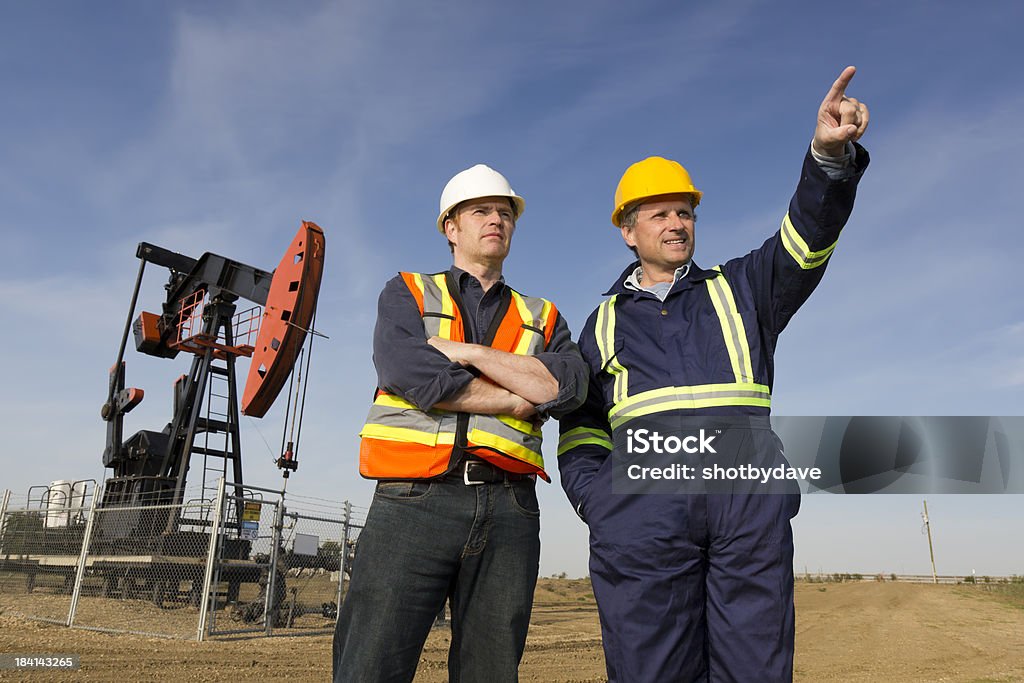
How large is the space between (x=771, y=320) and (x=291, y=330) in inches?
427

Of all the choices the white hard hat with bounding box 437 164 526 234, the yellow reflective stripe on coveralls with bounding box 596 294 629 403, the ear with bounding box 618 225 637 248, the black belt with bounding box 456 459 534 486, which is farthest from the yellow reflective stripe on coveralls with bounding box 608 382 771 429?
the white hard hat with bounding box 437 164 526 234

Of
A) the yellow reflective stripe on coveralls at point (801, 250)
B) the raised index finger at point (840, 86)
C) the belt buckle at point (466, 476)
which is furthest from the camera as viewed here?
the belt buckle at point (466, 476)

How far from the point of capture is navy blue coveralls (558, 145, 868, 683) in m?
2.24

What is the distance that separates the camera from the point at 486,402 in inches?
103

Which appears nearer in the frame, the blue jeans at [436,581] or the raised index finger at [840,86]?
the raised index finger at [840,86]

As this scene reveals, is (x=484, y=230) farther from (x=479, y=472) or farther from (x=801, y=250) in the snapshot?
(x=801, y=250)

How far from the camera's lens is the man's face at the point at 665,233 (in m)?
2.83

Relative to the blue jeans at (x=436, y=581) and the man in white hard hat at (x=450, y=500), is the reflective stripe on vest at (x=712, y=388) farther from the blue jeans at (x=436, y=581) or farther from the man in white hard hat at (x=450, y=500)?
the blue jeans at (x=436, y=581)

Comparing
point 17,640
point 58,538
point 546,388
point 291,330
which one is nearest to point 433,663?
point 17,640

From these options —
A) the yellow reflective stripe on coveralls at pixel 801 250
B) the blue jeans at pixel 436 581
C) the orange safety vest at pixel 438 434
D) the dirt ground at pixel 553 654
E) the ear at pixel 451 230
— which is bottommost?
the dirt ground at pixel 553 654

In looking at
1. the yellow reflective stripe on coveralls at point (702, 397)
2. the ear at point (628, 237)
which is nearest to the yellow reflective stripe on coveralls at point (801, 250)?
the yellow reflective stripe on coveralls at point (702, 397)

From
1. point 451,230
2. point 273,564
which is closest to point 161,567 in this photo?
point 273,564

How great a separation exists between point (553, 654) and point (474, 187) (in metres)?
8.32

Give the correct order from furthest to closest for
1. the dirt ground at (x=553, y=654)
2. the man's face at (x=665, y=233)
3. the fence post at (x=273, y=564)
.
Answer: the fence post at (x=273, y=564)
the dirt ground at (x=553, y=654)
the man's face at (x=665, y=233)
